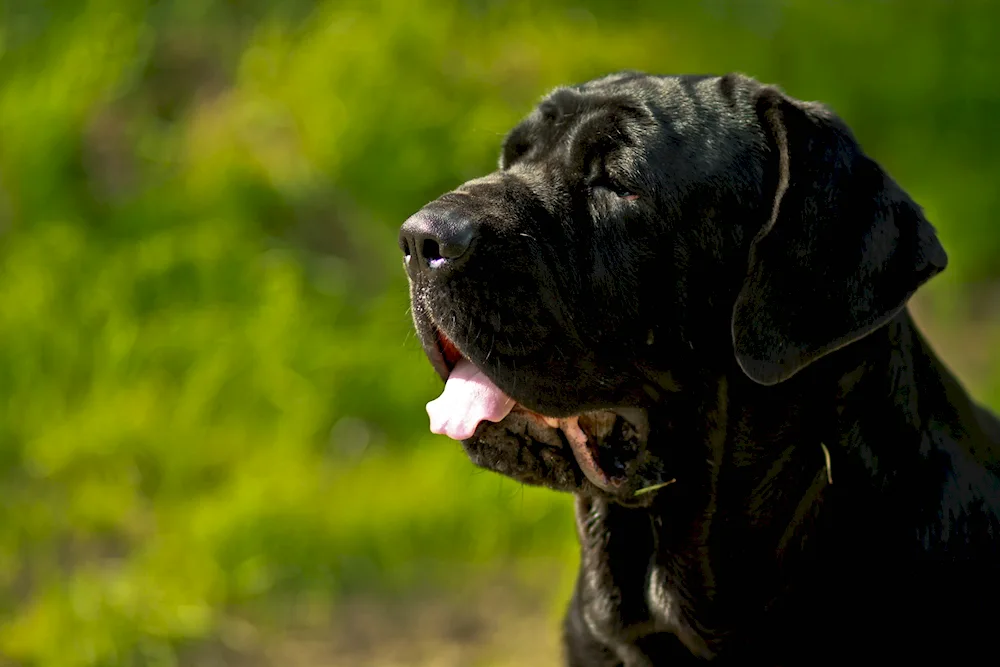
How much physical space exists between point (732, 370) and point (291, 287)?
2785 mm

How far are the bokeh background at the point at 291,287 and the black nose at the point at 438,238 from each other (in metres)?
1.75

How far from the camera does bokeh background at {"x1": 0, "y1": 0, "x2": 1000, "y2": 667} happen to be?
3.92m

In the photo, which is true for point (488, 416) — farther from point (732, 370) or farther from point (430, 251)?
point (732, 370)

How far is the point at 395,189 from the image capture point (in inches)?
206

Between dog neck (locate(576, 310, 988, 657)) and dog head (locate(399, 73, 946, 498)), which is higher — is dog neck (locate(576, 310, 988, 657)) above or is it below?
below

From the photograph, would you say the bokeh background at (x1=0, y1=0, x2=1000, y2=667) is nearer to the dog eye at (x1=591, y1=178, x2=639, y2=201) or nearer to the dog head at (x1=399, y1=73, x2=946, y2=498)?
the dog head at (x1=399, y1=73, x2=946, y2=498)

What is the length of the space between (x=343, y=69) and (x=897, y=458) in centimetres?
368

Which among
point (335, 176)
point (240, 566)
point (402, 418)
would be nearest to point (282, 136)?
point (335, 176)

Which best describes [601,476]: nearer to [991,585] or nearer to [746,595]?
[746,595]

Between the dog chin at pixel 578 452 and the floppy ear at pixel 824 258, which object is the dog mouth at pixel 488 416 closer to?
the dog chin at pixel 578 452

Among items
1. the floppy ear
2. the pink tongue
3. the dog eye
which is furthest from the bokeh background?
the floppy ear

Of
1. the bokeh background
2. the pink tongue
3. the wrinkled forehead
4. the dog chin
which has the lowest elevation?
the bokeh background

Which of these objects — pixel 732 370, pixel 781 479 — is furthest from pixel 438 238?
pixel 781 479

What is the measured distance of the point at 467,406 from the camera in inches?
95.0
